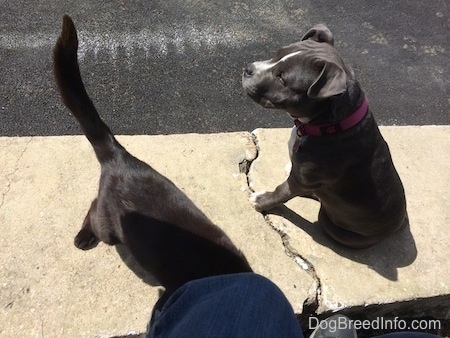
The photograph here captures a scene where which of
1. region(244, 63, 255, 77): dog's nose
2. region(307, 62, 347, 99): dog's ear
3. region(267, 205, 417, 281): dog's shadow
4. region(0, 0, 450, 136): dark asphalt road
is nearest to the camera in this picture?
region(307, 62, 347, 99): dog's ear

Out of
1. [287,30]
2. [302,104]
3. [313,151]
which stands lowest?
[287,30]

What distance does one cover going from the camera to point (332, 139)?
7.83 ft

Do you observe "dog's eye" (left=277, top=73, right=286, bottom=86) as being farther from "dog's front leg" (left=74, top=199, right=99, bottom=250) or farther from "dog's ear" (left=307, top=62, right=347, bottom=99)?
"dog's front leg" (left=74, top=199, right=99, bottom=250)

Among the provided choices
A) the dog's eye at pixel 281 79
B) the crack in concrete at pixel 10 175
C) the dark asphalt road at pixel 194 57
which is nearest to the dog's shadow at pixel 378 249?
the dog's eye at pixel 281 79

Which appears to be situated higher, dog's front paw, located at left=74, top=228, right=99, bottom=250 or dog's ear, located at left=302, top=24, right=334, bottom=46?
dog's ear, located at left=302, top=24, right=334, bottom=46

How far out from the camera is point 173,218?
2160mm

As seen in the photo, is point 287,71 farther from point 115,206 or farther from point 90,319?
point 90,319

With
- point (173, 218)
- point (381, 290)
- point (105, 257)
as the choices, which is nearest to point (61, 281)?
point (105, 257)

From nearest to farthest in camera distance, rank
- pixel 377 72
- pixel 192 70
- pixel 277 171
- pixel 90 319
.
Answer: pixel 90 319 → pixel 277 171 → pixel 192 70 → pixel 377 72

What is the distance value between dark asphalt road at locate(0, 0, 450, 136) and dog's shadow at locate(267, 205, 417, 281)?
1062 mm

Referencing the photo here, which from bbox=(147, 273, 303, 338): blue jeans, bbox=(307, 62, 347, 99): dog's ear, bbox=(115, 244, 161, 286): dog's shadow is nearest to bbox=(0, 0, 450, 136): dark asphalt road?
bbox=(115, 244, 161, 286): dog's shadow

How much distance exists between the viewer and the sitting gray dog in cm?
235

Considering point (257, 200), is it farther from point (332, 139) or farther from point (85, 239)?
point (85, 239)

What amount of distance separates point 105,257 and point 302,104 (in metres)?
1.43
